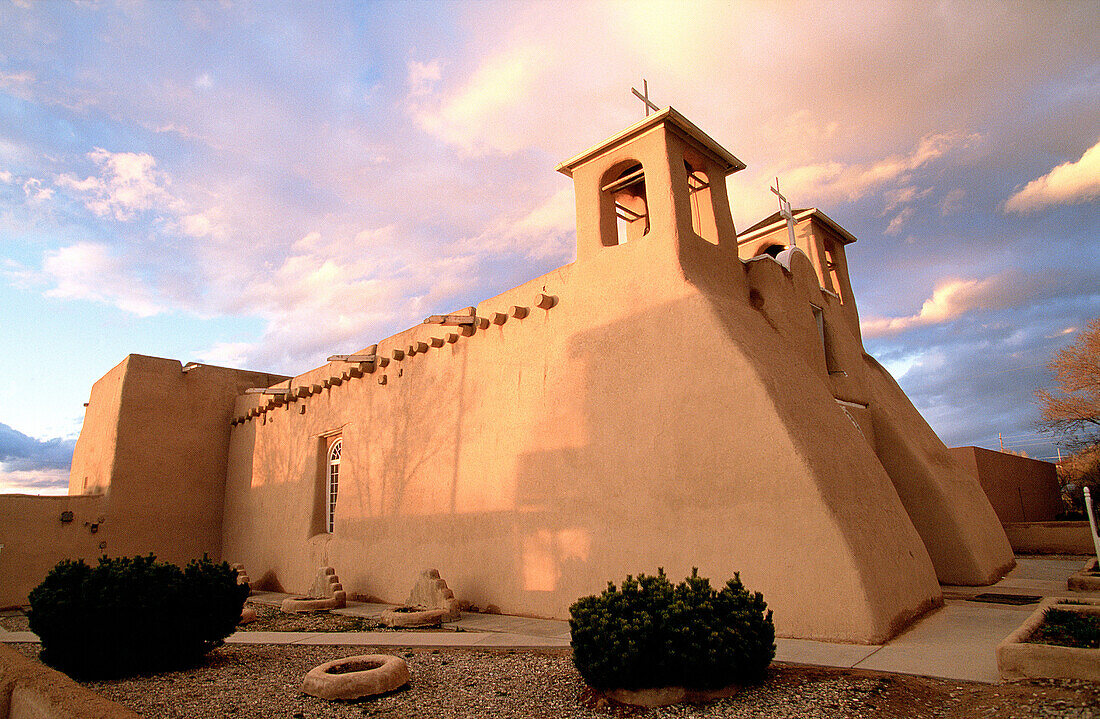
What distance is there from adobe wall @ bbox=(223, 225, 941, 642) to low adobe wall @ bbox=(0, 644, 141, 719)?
17.9 feet

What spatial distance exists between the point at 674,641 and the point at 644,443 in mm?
3928

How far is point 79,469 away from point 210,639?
16.5m

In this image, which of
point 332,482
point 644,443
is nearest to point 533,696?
point 644,443

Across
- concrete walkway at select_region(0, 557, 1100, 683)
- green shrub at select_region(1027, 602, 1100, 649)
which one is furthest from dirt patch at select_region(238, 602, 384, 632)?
green shrub at select_region(1027, 602, 1100, 649)

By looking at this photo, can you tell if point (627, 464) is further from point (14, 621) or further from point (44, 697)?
point (14, 621)

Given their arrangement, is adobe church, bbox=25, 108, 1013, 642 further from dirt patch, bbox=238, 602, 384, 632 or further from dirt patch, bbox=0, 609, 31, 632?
dirt patch, bbox=0, 609, 31, 632

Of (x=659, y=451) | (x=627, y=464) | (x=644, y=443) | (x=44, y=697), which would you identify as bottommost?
(x=44, y=697)

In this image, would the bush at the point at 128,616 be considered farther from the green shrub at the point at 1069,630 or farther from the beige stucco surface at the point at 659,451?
the green shrub at the point at 1069,630

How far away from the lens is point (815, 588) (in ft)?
20.6

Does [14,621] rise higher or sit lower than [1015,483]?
lower

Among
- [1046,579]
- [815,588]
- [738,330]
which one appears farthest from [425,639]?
[1046,579]

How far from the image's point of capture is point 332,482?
587 inches

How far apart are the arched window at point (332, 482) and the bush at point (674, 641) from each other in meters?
11.2

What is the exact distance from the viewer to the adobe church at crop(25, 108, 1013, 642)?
6.85 meters
